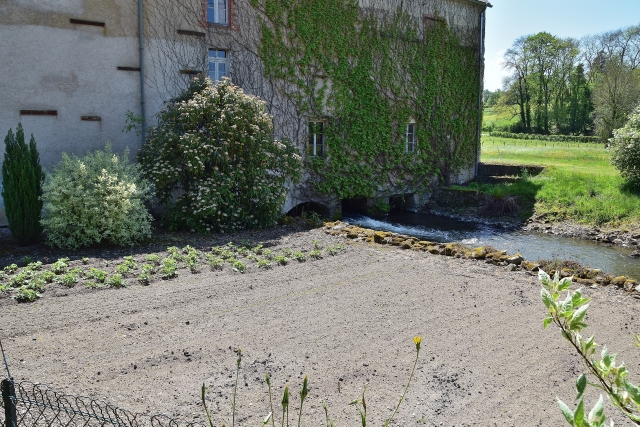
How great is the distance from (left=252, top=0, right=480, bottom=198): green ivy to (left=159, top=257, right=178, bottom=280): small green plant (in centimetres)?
774

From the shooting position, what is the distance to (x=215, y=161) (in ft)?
36.8

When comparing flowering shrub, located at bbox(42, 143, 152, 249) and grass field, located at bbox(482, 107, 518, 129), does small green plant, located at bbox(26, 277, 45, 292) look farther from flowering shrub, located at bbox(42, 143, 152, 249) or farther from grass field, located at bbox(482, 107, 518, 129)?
grass field, located at bbox(482, 107, 518, 129)

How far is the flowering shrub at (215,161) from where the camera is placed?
11.0 meters

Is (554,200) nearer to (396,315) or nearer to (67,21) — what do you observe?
(396,315)

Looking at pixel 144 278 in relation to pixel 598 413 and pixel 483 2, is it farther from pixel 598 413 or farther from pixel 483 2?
pixel 483 2

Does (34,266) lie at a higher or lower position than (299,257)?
higher

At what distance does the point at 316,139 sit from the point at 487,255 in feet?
25.9

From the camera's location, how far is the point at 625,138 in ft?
55.0

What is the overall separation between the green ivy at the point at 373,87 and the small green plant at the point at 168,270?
7745 mm

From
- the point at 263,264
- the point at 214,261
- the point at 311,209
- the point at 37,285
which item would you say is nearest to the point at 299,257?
the point at 263,264

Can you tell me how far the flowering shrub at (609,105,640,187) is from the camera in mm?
16484

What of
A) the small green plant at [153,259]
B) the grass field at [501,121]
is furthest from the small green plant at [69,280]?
the grass field at [501,121]

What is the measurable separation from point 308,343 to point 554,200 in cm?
1353

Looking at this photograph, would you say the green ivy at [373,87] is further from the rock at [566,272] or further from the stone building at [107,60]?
the rock at [566,272]
